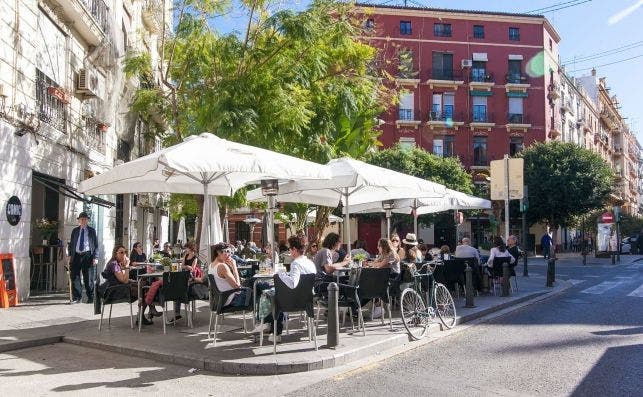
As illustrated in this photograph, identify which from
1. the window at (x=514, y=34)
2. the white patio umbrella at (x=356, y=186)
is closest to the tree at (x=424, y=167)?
the window at (x=514, y=34)

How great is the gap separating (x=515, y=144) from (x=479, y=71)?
6758mm

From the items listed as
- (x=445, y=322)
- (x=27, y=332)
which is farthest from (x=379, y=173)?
(x=27, y=332)

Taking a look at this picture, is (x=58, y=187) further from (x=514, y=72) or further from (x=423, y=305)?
(x=514, y=72)

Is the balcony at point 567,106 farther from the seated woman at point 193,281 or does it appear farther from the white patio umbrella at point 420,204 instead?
the seated woman at point 193,281

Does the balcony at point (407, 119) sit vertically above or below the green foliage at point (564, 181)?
above

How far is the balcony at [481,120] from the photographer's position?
48781mm

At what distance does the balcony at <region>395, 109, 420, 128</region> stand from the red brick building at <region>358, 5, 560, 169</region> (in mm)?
79

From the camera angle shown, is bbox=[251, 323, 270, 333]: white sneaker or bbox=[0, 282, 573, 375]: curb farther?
bbox=[251, 323, 270, 333]: white sneaker

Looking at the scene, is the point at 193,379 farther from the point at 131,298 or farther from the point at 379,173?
the point at 379,173

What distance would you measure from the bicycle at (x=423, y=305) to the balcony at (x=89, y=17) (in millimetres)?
10921

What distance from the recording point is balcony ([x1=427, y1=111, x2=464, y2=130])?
48.2 m

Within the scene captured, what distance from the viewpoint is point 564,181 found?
41.9m

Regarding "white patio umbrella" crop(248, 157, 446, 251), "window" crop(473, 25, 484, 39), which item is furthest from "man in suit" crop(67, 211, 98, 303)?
"window" crop(473, 25, 484, 39)

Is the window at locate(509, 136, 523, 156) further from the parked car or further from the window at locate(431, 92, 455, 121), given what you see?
the parked car
